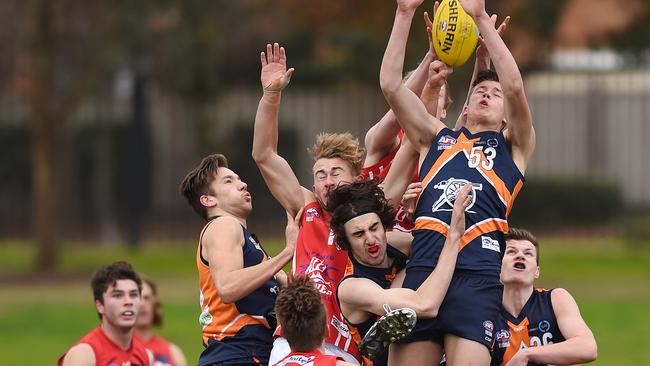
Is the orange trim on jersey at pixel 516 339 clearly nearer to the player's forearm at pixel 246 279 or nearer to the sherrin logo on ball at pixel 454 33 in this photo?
the player's forearm at pixel 246 279

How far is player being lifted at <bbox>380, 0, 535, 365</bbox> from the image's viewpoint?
24.6 ft

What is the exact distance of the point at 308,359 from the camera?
7.23 metres

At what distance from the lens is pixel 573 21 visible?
114ft

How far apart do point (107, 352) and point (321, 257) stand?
184 cm

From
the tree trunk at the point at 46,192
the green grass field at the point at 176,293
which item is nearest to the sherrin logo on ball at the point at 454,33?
the green grass field at the point at 176,293

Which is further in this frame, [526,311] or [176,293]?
[176,293]

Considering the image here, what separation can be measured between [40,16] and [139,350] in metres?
15.1

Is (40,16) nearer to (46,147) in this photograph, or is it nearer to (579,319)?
(46,147)

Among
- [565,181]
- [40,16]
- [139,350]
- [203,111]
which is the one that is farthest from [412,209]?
[565,181]

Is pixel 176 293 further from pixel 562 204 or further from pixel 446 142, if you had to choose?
pixel 446 142

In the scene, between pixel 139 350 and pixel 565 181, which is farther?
pixel 565 181

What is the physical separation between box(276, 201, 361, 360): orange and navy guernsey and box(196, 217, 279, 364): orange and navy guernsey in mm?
279

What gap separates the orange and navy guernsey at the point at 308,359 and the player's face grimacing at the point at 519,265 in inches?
59.3

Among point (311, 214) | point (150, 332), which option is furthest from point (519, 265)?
point (150, 332)
